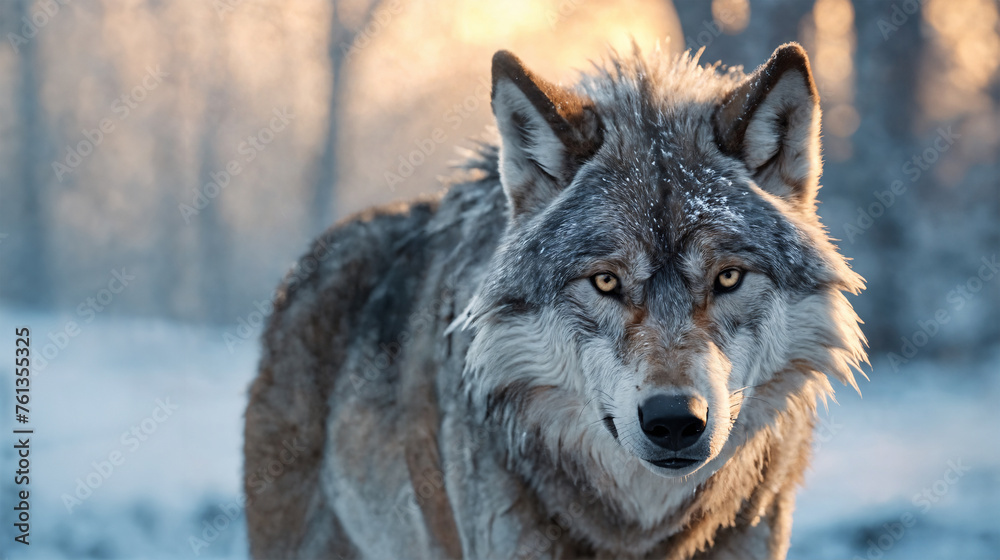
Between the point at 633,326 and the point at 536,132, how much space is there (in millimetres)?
849

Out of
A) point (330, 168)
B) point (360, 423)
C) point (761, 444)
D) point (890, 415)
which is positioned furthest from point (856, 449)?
point (330, 168)

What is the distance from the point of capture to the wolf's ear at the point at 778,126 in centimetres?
238

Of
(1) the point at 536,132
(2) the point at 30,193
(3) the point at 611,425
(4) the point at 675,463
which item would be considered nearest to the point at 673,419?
(4) the point at 675,463

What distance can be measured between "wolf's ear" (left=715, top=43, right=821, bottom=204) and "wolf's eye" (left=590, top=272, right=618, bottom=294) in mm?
687

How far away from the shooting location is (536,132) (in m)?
2.60

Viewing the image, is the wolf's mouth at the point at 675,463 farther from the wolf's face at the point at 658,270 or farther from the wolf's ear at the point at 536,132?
the wolf's ear at the point at 536,132

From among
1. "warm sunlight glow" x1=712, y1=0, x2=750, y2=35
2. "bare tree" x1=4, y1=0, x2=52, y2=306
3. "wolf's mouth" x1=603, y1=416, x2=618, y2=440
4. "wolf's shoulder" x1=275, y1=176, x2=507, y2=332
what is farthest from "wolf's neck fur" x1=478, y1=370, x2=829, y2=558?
"bare tree" x1=4, y1=0, x2=52, y2=306

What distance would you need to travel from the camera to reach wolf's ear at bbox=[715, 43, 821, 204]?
238 centimetres

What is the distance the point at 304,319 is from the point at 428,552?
1568 mm

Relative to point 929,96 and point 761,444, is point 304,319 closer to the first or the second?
point 761,444

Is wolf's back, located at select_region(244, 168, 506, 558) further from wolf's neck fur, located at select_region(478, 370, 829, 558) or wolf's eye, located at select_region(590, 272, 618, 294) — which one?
wolf's eye, located at select_region(590, 272, 618, 294)

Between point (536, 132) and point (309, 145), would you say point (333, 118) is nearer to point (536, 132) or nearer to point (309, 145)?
point (309, 145)

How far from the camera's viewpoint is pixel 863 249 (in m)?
8.45

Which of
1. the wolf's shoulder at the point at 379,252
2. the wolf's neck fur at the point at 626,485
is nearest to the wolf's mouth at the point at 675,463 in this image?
the wolf's neck fur at the point at 626,485
